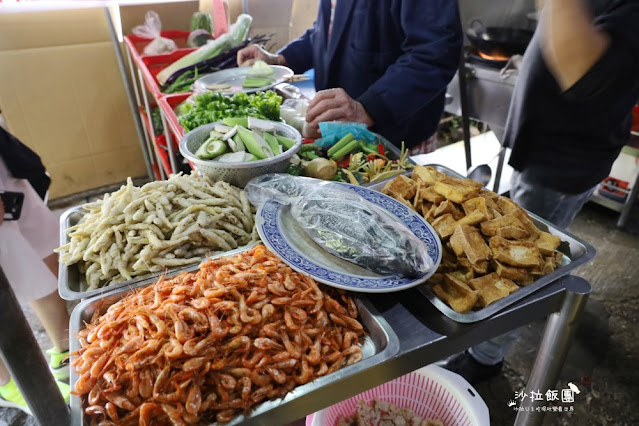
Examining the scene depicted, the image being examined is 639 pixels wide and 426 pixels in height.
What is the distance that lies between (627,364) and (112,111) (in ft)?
18.5

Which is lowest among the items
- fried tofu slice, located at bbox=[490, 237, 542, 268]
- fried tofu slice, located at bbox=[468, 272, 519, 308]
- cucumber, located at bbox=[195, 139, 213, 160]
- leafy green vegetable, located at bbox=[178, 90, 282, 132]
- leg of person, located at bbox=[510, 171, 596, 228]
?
leg of person, located at bbox=[510, 171, 596, 228]

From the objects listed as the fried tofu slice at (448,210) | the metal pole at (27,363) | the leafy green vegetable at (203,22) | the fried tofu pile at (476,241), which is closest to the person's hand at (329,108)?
the fried tofu pile at (476,241)

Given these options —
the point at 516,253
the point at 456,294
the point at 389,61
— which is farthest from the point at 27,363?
the point at 389,61

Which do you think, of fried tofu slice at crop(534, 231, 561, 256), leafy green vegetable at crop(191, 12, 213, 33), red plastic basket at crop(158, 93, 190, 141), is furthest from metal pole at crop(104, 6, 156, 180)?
fried tofu slice at crop(534, 231, 561, 256)

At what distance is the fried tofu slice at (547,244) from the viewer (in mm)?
1273

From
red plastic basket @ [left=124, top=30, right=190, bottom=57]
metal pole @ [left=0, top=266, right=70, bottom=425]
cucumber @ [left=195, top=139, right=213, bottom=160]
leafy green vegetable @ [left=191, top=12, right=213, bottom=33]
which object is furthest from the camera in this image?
leafy green vegetable @ [left=191, top=12, right=213, bottom=33]

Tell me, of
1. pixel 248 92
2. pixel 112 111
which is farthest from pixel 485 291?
pixel 112 111

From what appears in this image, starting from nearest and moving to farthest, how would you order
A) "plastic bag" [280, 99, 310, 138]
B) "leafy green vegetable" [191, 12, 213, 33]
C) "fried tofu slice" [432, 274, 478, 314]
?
"fried tofu slice" [432, 274, 478, 314] → "plastic bag" [280, 99, 310, 138] → "leafy green vegetable" [191, 12, 213, 33]

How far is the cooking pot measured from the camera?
12.0ft

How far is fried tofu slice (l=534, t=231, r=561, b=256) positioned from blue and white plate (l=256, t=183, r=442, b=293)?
32cm

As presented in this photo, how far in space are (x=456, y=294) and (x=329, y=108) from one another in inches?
51.4

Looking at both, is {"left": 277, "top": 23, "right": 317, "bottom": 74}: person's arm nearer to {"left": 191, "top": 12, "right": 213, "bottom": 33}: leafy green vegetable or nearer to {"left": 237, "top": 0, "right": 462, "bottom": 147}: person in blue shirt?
{"left": 237, "top": 0, "right": 462, "bottom": 147}: person in blue shirt

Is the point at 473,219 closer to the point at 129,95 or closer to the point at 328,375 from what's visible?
the point at 328,375

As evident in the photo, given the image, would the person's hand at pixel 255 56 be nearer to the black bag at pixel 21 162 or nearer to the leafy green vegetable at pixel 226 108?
the leafy green vegetable at pixel 226 108
